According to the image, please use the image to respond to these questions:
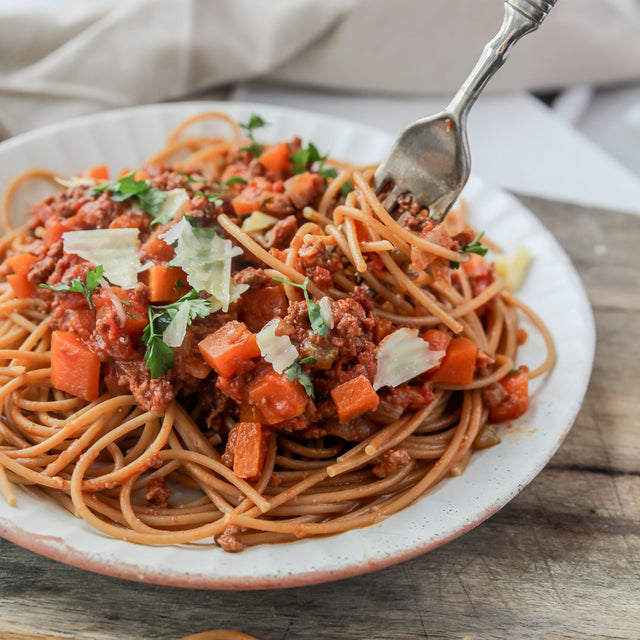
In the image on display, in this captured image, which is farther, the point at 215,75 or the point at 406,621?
the point at 215,75

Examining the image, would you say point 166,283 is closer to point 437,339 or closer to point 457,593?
point 437,339

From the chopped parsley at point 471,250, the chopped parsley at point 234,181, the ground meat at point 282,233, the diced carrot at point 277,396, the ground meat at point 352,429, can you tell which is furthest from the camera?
the chopped parsley at point 234,181

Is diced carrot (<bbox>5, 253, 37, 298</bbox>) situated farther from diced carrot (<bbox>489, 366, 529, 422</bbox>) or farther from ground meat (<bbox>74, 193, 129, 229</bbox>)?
diced carrot (<bbox>489, 366, 529, 422</bbox>)

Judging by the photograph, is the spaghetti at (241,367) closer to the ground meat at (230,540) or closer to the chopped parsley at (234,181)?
the ground meat at (230,540)

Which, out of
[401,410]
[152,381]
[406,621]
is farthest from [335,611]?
[152,381]

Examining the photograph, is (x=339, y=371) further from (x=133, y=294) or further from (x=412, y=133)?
(x=412, y=133)

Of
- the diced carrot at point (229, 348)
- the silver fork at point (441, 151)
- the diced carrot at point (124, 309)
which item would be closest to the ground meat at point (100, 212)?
the diced carrot at point (124, 309)
